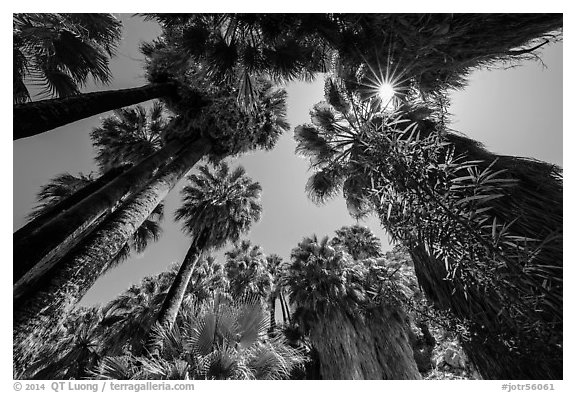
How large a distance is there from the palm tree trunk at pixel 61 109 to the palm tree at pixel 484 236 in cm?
353

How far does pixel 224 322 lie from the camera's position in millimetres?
3061

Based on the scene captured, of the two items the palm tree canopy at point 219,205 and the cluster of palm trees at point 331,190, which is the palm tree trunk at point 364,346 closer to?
the cluster of palm trees at point 331,190

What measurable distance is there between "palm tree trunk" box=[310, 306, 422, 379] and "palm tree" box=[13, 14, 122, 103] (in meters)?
7.64

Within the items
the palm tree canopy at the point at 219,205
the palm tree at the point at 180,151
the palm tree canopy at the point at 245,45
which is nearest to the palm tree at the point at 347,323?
the palm tree canopy at the point at 219,205

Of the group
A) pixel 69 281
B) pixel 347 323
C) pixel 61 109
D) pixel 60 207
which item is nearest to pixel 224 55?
pixel 61 109

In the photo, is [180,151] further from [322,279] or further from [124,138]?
[322,279]

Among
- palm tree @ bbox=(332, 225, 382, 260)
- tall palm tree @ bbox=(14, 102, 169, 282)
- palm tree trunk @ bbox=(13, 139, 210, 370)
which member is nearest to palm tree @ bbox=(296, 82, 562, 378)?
palm tree trunk @ bbox=(13, 139, 210, 370)

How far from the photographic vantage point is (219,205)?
28.2 feet

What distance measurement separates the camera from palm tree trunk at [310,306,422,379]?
20.6 feet

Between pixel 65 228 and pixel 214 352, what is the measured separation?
2.45 meters

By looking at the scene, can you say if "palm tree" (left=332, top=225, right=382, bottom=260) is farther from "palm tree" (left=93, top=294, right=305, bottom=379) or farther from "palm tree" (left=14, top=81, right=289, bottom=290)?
"palm tree" (left=93, top=294, right=305, bottom=379)

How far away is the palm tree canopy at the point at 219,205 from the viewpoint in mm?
8352
